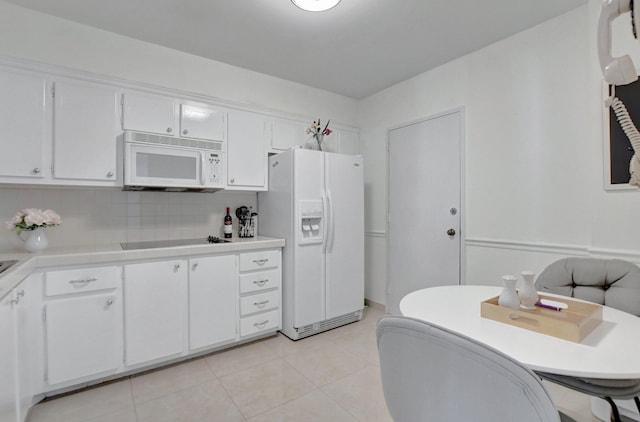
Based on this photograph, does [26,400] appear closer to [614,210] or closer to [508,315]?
[508,315]

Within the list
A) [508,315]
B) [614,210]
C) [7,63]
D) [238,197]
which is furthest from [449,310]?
[7,63]

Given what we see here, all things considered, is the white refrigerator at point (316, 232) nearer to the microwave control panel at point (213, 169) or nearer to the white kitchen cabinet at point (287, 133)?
the white kitchen cabinet at point (287, 133)

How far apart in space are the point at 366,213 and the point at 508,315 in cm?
268

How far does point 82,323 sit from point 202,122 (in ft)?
5.75

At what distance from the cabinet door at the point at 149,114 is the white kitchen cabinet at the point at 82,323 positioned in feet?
3.67

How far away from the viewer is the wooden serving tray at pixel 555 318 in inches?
41.7

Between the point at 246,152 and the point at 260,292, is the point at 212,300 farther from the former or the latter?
the point at 246,152

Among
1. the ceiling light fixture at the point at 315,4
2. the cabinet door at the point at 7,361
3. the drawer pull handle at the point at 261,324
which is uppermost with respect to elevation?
the ceiling light fixture at the point at 315,4

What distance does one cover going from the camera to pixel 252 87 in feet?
10.5

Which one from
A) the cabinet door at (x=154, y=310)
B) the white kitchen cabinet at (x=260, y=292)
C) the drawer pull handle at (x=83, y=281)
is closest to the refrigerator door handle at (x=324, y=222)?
the white kitchen cabinet at (x=260, y=292)

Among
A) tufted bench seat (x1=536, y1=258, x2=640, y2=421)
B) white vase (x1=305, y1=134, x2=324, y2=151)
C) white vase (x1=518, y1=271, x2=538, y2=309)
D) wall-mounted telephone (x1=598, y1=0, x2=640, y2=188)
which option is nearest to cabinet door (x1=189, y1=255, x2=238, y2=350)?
white vase (x1=305, y1=134, x2=324, y2=151)

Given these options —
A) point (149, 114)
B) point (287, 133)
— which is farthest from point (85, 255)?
point (287, 133)

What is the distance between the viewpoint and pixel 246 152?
9.77 ft

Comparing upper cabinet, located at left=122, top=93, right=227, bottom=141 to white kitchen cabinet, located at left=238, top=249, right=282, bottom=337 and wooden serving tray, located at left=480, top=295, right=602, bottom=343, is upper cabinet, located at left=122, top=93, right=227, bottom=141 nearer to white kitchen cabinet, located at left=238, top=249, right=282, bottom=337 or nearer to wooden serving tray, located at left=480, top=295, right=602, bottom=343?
white kitchen cabinet, located at left=238, top=249, right=282, bottom=337
